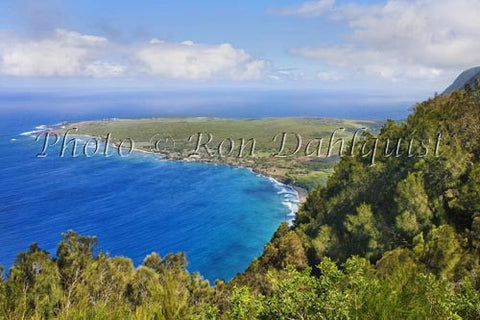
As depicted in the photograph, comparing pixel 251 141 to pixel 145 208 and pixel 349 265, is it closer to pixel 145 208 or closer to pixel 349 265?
pixel 145 208

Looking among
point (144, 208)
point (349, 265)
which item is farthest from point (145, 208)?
point (349, 265)

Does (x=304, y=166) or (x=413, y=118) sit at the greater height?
(x=413, y=118)

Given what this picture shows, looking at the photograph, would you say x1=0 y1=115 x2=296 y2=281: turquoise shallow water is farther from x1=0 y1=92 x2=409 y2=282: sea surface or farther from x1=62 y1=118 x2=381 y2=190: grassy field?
x1=62 y1=118 x2=381 y2=190: grassy field

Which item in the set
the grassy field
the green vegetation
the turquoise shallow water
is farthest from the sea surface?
the green vegetation

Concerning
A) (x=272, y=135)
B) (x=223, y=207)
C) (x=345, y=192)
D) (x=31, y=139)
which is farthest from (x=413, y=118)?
(x=31, y=139)

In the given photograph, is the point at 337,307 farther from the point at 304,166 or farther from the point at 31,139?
the point at 31,139
